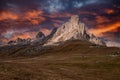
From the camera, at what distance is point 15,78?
35219 millimetres

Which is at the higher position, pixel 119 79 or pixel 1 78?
pixel 1 78

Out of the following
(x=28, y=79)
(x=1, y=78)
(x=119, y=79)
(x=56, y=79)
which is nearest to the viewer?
(x=1, y=78)

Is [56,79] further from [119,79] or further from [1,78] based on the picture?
[119,79]

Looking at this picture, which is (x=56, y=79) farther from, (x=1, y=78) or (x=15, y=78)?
(x=1, y=78)

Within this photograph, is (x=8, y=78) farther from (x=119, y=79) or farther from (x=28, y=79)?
(x=119, y=79)

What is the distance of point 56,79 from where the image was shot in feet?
129

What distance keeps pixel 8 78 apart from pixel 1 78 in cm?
126

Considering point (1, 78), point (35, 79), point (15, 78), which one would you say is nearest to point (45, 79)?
point (35, 79)

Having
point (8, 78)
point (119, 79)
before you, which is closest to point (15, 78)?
point (8, 78)

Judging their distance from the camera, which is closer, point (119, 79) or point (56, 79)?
point (56, 79)

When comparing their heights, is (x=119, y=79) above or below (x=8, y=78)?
below

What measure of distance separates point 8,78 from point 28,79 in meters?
3.59

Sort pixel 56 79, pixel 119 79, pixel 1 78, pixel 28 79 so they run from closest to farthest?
pixel 1 78
pixel 28 79
pixel 56 79
pixel 119 79

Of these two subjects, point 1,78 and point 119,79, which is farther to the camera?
point 119,79
